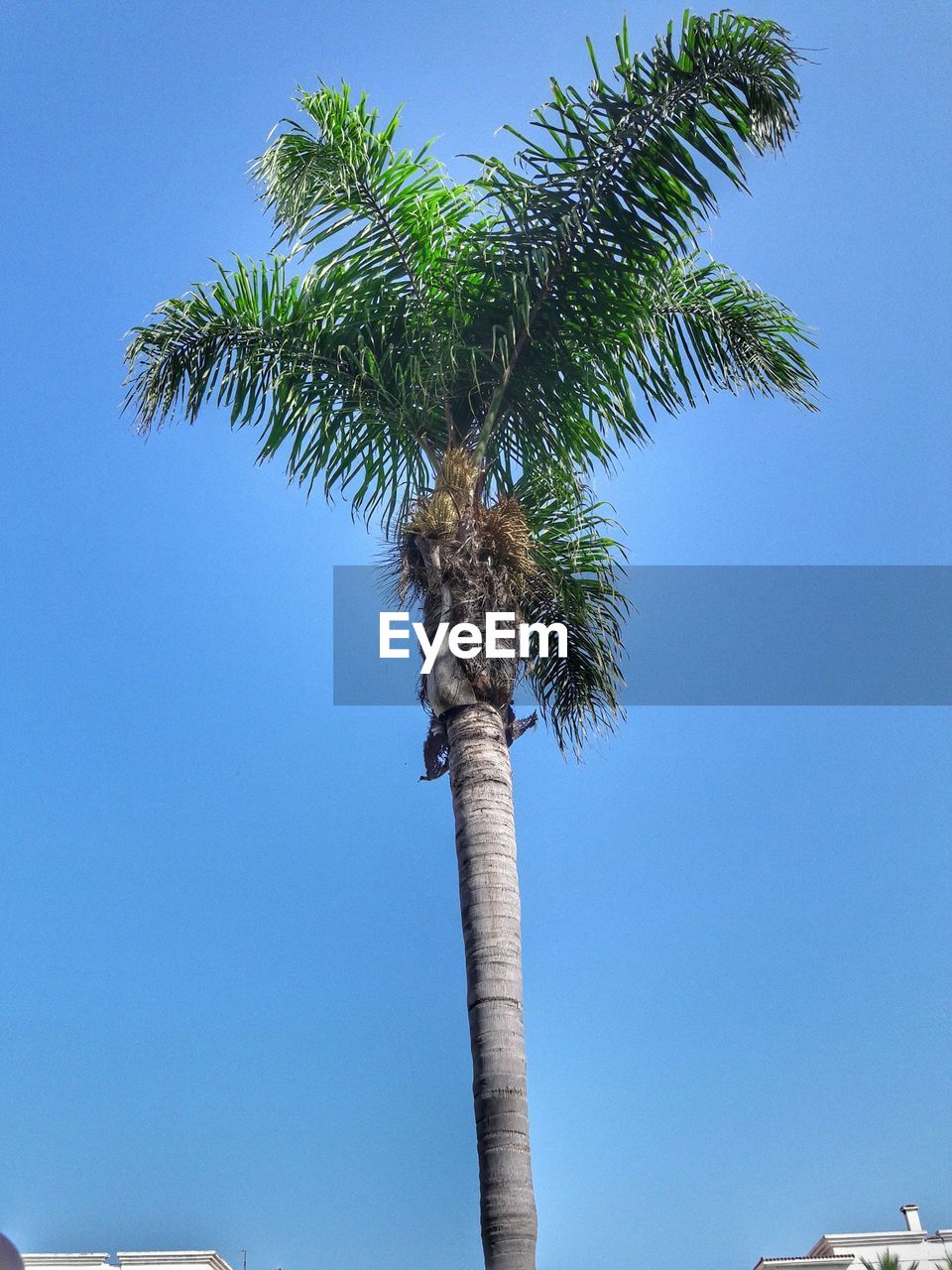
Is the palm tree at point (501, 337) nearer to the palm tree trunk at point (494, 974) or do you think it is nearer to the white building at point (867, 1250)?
the palm tree trunk at point (494, 974)

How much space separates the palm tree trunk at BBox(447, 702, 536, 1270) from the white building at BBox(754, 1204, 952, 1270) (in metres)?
24.7

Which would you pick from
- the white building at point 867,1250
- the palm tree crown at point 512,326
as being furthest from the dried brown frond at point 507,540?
the white building at point 867,1250

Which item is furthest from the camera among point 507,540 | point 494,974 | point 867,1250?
point 867,1250

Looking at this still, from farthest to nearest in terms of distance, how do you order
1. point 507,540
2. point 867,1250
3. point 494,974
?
point 867,1250
point 507,540
point 494,974

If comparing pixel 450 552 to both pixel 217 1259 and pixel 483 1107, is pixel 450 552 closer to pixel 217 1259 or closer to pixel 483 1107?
pixel 483 1107

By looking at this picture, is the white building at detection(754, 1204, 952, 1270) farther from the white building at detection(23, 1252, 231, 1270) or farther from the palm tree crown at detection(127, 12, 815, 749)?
the palm tree crown at detection(127, 12, 815, 749)

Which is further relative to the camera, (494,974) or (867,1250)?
(867,1250)

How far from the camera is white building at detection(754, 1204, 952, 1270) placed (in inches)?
1179

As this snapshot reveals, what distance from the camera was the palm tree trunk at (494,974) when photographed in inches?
326

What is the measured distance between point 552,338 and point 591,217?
1011 millimetres

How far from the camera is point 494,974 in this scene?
29.7 feet

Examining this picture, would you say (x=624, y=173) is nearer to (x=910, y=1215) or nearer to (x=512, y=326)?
(x=512, y=326)

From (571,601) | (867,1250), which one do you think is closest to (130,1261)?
(867,1250)

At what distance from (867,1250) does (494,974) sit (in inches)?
1036
